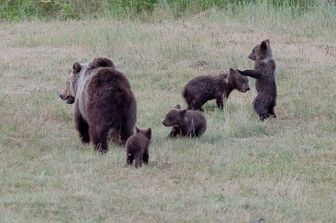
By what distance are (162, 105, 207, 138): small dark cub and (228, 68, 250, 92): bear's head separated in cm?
191

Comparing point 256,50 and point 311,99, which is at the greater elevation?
point 256,50

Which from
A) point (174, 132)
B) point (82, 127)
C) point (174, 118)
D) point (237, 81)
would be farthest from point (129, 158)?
point (237, 81)

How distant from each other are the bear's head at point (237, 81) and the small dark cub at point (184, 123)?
191 centimetres

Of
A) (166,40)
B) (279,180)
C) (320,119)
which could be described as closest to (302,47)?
(166,40)

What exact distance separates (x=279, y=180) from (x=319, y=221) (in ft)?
4.64

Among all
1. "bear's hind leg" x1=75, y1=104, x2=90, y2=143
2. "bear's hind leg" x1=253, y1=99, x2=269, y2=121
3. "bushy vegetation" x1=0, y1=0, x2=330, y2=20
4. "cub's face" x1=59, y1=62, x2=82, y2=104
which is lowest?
"bushy vegetation" x1=0, y1=0, x2=330, y2=20

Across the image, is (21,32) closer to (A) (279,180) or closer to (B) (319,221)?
(A) (279,180)

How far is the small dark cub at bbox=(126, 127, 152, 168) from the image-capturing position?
10344 millimetres

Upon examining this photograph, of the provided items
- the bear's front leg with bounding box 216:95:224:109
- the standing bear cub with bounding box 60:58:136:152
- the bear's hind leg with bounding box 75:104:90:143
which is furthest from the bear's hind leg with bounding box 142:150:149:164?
the bear's front leg with bounding box 216:95:224:109

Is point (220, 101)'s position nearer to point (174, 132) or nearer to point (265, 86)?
point (265, 86)

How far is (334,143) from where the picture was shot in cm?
1188

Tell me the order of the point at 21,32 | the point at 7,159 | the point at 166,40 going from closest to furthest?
1. the point at 7,159
2. the point at 166,40
3. the point at 21,32

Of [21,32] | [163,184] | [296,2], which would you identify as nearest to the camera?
[163,184]

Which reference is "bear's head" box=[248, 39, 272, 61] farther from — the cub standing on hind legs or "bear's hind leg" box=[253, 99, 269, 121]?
"bear's hind leg" box=[253, 99, 269, 121]
